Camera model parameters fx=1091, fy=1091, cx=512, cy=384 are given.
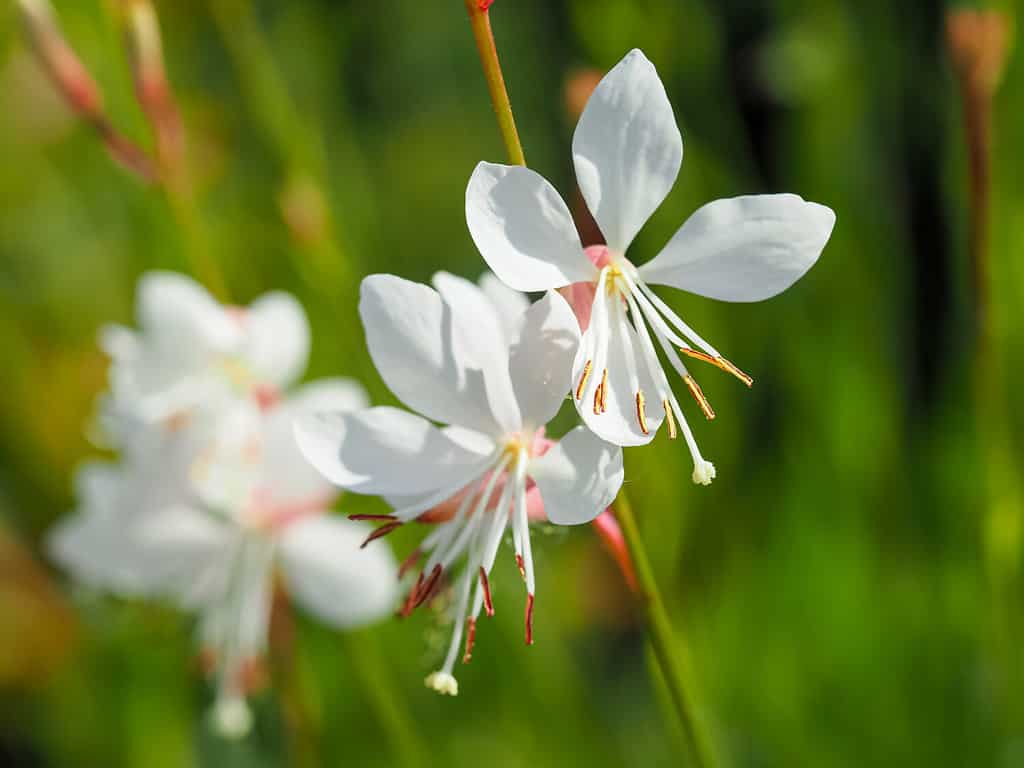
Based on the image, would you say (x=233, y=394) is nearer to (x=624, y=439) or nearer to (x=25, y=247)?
(x=624, y=439)

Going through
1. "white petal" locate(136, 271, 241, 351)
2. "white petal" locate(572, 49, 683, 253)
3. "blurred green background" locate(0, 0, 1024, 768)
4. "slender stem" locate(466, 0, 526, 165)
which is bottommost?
"blurred green background" locate(0, 0, 1024, 768)

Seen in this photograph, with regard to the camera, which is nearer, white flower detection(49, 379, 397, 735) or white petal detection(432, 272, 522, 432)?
white petal detection(432, 272, 522, 432)

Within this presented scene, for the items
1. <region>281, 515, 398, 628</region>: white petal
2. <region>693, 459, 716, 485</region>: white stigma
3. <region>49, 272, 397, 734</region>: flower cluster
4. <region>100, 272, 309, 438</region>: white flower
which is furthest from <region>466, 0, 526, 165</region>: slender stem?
<region>281, 515, 398, 628</region>: white petal

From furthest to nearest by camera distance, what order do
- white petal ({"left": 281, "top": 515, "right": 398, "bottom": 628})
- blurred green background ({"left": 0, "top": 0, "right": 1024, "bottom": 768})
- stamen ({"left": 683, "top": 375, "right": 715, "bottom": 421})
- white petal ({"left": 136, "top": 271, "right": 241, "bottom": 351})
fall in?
1. blurred green background ({"left": 0, "top": 0, "right": 1024, "bottom": 768})
2. white petal ({"left": 281, "top": 515, "right": 398, "bottom": 628})
3. white petal ({"left": 136, "top": 271, "right": 241, "bottom": 351})
4. stamen ({"left": 683, "top": 375, "right": 715, "bottom": 421})

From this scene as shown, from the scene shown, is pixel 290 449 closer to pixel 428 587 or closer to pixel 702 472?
pixel 428 587

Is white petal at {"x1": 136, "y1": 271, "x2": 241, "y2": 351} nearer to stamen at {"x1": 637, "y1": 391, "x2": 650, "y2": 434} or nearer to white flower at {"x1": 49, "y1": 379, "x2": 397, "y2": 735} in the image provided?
white flower at {"x1": 49, "y1": 379, "x2": 397, "y2": 735}

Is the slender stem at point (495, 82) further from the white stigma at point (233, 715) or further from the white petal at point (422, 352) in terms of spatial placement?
the white stigma at point (233, 715)

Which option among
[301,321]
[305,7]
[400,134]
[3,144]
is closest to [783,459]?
[301,321]
